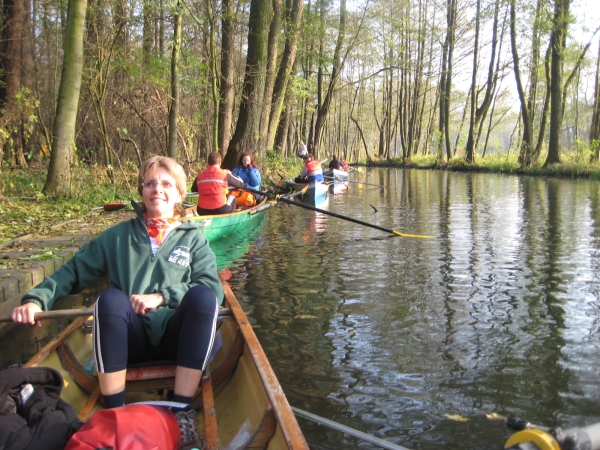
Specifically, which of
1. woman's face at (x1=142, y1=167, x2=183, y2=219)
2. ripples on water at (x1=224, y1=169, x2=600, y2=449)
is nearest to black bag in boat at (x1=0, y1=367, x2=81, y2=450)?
woman's face at (x1=142, y1=167, x2=183, y2=219)

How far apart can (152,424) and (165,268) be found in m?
1.00

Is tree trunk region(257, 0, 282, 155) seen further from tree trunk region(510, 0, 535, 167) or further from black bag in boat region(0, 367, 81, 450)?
black bag in boat region(0, 367, 81, 450)

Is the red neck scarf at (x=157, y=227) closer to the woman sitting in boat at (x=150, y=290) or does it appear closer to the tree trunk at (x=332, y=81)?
the woman sitting in boat at (x=150, y=290)

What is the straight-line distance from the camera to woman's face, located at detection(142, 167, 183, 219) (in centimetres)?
306

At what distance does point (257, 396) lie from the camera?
278 centimetres

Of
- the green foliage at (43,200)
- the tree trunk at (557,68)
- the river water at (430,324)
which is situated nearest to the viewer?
the river water at (430,324)

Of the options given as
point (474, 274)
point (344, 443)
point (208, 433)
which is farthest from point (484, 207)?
point (208, 433)

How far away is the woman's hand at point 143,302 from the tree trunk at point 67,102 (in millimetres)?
7663

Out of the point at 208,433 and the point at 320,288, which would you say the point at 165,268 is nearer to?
the point at 208,433

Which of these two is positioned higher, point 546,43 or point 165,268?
point 546,43

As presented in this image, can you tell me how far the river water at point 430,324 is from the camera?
3.53 metres

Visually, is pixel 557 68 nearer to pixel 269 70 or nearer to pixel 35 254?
pixel 269 70

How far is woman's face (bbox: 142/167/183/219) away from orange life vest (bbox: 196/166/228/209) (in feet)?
20.9

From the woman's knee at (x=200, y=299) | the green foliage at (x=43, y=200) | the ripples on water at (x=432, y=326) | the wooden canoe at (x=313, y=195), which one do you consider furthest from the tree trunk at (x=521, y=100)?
the woman's knee at (x=200, y=299)
